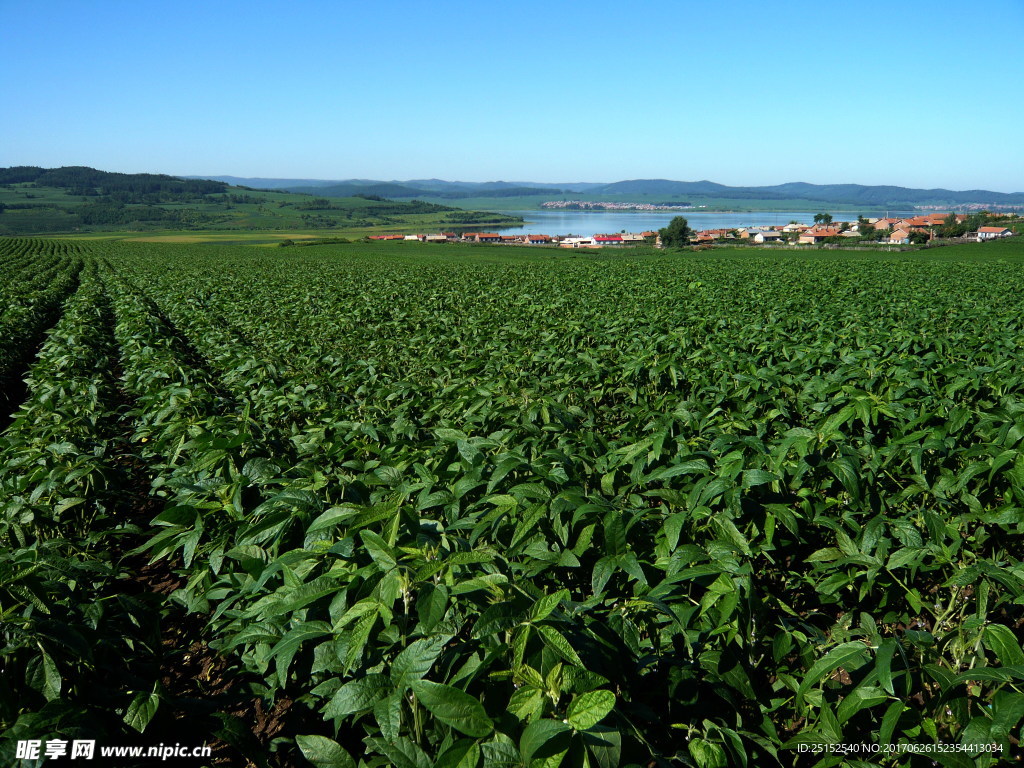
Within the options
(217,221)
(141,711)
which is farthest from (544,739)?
(217,221)

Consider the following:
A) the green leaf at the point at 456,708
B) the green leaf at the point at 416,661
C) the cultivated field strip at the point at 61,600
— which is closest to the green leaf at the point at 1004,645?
the green leaf at the point at 456,708

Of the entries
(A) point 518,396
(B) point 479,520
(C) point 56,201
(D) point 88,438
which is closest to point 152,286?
(D) point 88,438

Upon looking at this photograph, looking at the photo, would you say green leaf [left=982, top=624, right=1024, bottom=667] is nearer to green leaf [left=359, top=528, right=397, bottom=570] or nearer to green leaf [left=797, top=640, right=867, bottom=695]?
green leaf [left=797, top=640, right=867, bottom=695]

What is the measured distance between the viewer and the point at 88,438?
5340mm

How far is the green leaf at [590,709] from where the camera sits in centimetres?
131

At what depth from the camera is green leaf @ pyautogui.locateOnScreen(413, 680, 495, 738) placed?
139cm

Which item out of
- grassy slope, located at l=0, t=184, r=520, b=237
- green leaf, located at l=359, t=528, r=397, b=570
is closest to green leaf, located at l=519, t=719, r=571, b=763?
green leaf, located at l=359, t=528, r=397, b=570

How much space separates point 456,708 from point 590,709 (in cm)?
35

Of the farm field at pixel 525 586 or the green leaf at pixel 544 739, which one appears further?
the farm field at pixel 525 586

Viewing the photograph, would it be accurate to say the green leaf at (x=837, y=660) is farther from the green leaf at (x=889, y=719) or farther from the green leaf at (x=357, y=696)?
the green leaf at (x=357, y=696)

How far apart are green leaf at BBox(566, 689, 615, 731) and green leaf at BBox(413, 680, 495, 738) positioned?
22 centimetres

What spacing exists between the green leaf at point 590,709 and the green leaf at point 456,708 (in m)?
0.22

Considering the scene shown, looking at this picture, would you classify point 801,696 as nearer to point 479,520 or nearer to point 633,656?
point 633,656

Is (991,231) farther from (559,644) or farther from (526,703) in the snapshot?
(526,703)
